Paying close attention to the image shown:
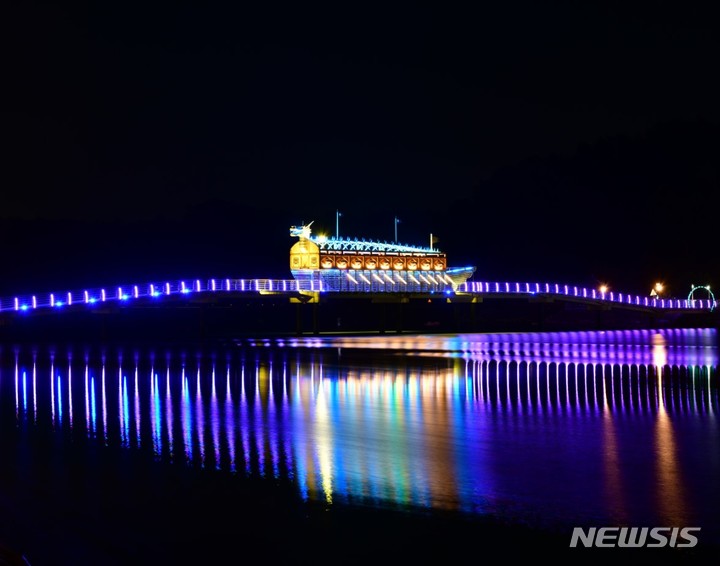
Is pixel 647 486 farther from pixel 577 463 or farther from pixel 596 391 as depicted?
pixel 596 391

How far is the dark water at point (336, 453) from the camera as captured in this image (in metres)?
11.0

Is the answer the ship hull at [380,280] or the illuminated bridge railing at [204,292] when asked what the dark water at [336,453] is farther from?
the ship hull at [380,280]

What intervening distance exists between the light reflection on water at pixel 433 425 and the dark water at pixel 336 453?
56mm

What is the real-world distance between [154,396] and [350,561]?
14.3m

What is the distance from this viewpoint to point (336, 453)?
14945 mm

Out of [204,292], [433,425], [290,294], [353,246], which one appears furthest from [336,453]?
[353,246]

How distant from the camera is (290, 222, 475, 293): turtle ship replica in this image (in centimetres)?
6091

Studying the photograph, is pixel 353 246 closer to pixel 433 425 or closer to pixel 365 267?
pixel 365 267

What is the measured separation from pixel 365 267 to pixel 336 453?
159 ft

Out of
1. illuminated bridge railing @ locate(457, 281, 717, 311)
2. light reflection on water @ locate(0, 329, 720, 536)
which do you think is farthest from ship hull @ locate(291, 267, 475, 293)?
light reflection on water @ locate(0, 329, 720, 536)

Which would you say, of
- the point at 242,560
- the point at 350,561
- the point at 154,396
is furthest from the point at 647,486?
the point at 154,396

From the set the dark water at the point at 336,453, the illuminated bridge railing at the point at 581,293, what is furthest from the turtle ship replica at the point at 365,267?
the dark water at the point at 336,453

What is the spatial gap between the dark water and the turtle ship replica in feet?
104

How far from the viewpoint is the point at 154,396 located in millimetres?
23109
